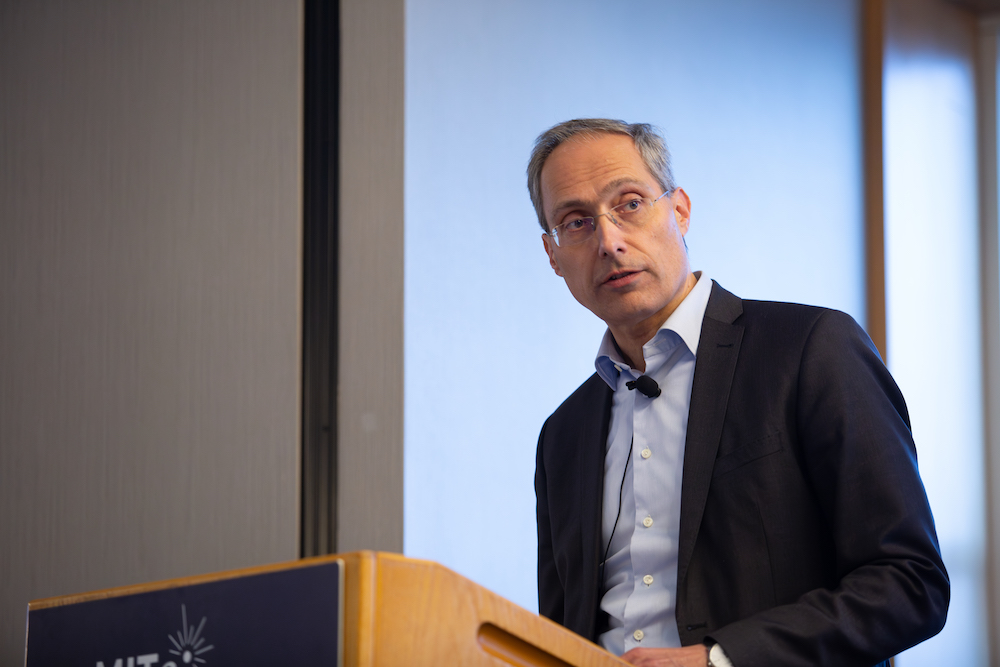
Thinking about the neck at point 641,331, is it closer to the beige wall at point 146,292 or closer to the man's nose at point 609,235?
the man's nose at point 609,235

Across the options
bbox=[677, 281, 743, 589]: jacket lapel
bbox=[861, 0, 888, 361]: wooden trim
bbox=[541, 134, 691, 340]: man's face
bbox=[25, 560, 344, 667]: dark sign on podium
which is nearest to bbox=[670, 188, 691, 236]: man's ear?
bbox=[541, 134, 691, 340]: man's face

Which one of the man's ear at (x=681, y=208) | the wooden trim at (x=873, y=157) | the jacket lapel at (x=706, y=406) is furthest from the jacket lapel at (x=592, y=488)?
the wooden trim at (x=873, y=157)

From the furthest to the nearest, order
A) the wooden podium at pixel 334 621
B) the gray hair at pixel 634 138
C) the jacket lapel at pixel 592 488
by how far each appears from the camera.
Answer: the gray hair at pixel 634 138
the jacket lapel at pixel 592 488
the wooden podium at pixel 334 621

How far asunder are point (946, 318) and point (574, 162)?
243 cm

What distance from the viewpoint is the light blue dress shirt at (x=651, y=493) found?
1414 mm

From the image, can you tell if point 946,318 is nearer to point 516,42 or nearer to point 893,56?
point 893,56

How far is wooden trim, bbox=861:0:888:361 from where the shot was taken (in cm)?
329

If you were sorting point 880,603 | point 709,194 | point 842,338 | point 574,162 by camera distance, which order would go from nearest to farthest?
1. point 880,603
2. point 842,338
3. point 574,162
4. point 709,194

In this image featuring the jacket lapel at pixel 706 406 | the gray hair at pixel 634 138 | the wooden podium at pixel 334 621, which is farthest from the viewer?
the gray hair at pixel 634 138

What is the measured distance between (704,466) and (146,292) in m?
1.64

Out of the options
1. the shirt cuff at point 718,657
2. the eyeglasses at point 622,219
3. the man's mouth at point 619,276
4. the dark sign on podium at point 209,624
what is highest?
the eyeglasses at point 622,219

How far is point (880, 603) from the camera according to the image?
114cm

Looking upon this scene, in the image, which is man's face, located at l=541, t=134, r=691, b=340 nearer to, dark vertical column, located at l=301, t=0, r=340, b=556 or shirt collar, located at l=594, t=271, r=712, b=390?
shirt collar, located at l=594, t=271, r=712, b=390

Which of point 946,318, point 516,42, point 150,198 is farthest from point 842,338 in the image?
point 946,318
